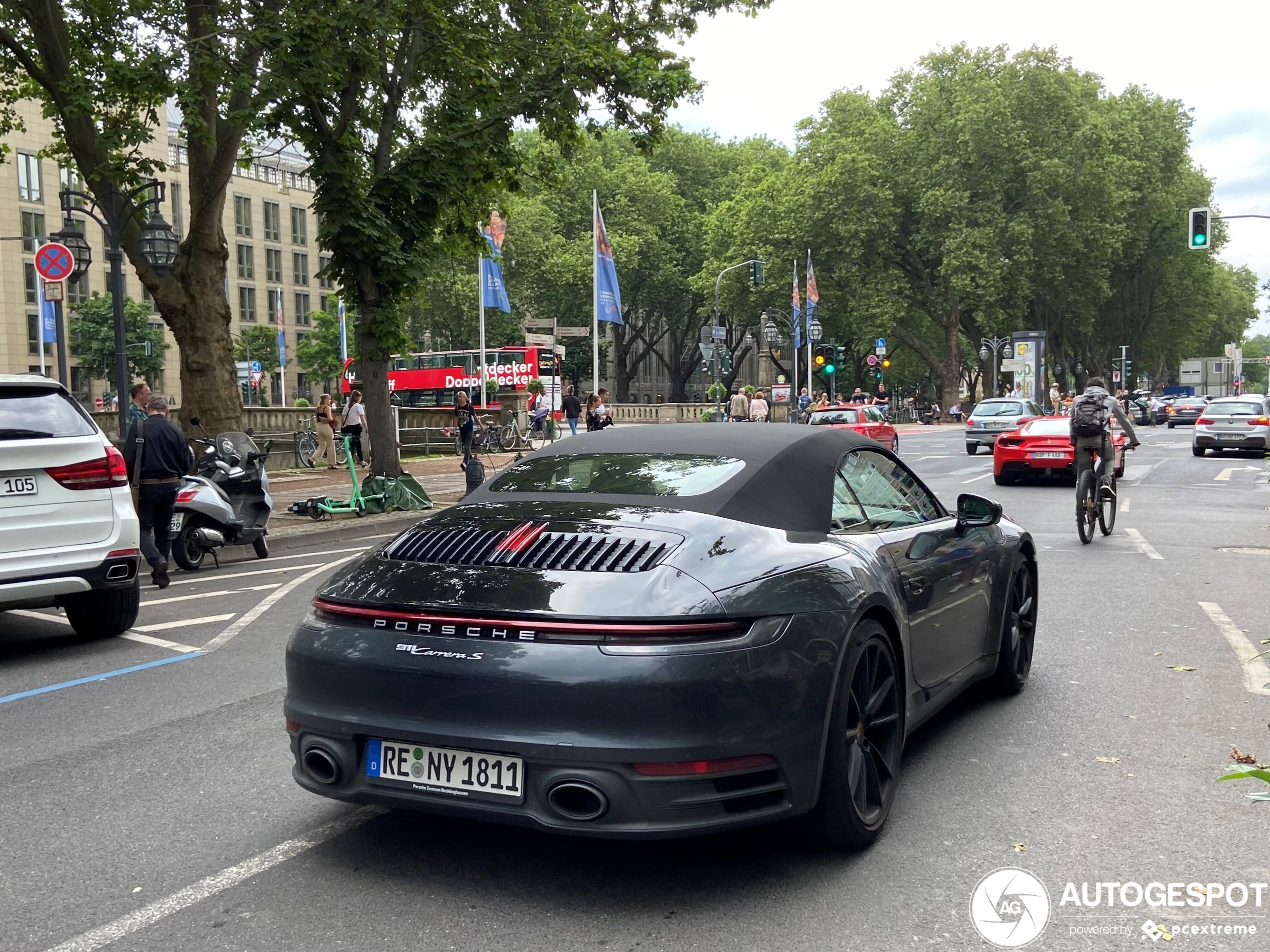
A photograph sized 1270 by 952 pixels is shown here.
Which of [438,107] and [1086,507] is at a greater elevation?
[438,107]

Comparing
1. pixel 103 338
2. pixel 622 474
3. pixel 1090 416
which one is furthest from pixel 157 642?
pixel 103 338

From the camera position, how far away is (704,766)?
3.35 m

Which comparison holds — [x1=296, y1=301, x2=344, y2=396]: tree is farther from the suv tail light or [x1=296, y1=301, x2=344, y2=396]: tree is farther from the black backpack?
the suv tail light

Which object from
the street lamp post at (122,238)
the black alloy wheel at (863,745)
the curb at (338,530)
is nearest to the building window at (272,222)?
the street lamp post at (122,238)

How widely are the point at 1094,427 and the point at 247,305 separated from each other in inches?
3302

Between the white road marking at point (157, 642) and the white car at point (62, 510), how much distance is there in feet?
0.61

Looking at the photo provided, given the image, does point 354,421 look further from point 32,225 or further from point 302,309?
point 302,309

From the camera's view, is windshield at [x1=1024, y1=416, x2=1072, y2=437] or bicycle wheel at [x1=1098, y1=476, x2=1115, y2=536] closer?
bicycle wheel at [x1=1098, y1=476, x2=1115, y2=536]

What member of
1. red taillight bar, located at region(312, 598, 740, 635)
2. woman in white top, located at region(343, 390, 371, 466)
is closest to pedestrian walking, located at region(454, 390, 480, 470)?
woman in white top, located at region(343, 390, 371, 466)

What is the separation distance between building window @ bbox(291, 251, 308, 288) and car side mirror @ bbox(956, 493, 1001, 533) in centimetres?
9404

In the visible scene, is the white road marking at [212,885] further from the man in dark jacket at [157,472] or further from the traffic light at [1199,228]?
the traffic light at [1199,228]

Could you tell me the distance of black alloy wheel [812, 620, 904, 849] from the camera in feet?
12.2

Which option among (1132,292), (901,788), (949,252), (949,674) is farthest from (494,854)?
(1132,292)

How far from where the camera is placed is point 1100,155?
189 ft
